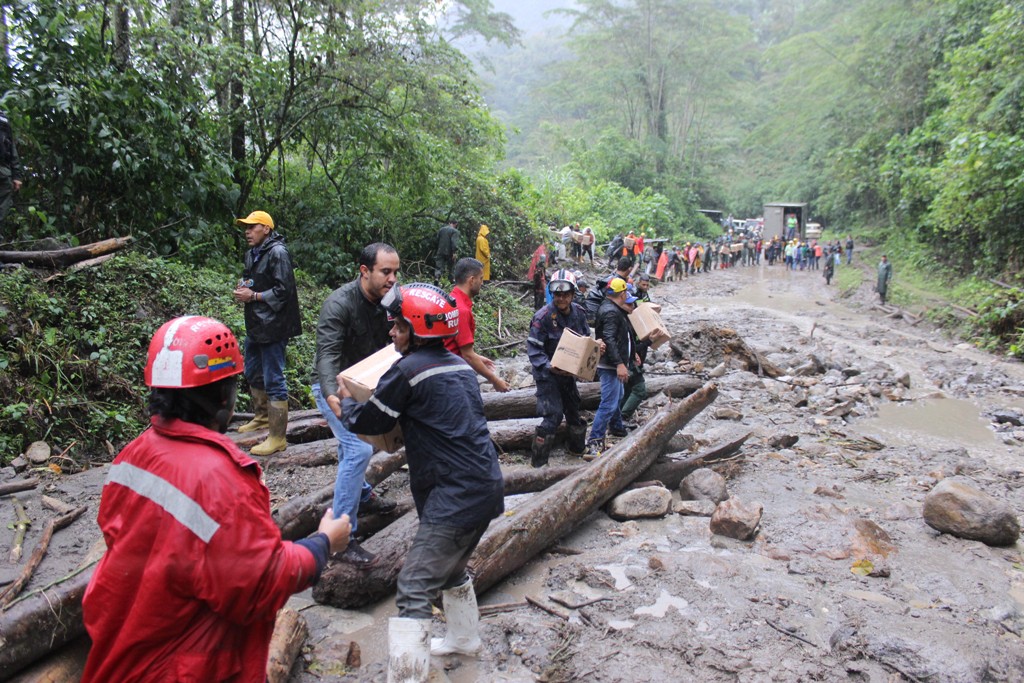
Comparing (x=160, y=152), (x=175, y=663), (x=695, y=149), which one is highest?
(x=695, y=149)

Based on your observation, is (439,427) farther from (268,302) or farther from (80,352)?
(80,352)

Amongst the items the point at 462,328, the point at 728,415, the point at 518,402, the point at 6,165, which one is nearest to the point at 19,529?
the point at 462,328

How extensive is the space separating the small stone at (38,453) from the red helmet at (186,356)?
14.7 feet

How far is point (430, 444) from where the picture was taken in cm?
291

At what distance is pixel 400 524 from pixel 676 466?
2.76 metres

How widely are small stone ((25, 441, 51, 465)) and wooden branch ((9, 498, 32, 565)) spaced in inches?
29.6

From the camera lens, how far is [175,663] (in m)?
1.64

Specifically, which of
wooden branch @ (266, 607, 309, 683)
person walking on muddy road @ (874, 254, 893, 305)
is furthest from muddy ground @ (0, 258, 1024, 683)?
person walking on muddy road @ (874, 254, 893, 305)

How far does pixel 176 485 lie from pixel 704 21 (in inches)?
2038

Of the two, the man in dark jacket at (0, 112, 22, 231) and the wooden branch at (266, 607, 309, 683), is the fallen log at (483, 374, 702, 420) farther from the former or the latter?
the man in dark jacket at (0, 112, 22, 231)

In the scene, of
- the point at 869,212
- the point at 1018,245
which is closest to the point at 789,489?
the point at 1018,245

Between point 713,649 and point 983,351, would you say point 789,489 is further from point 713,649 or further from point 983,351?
point 983,351

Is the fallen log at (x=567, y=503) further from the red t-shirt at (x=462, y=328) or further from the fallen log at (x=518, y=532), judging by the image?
the red t-shirt at (x=462, y=328)

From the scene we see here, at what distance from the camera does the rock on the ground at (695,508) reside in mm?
5055
